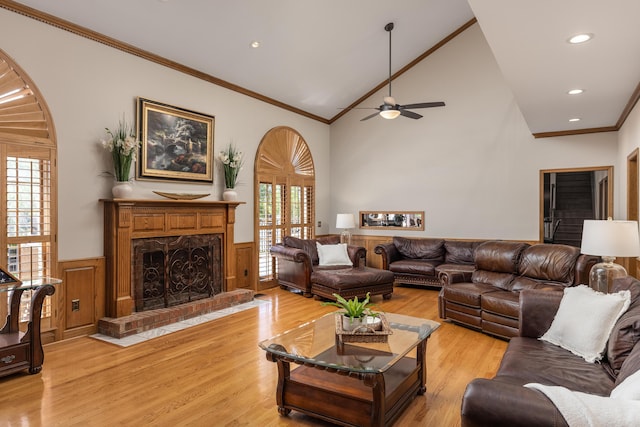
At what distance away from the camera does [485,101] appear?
7.15 m

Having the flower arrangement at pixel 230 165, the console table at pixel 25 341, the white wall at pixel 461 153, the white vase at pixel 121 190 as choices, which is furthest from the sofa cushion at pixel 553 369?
the white wall at pixel 461 153

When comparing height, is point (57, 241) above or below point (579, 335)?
above

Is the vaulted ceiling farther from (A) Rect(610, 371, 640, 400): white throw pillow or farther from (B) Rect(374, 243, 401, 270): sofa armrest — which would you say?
(B) Rect(374, 243, 401, 270): sofa armrest

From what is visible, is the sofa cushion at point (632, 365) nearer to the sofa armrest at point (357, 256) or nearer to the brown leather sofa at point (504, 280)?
the brown leather sofa at point (504, 280)

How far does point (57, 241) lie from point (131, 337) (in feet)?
4.23

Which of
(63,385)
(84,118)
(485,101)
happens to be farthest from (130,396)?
(485,101)

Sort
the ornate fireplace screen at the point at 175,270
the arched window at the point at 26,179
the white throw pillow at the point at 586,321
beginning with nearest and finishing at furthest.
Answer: the white throw pillow at the point at 586,321, the arched window at the point at 26,179, the ornate fireplace screen at the point at 175,270

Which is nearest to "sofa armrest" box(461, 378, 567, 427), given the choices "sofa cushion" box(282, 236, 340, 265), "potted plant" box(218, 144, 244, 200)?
"potted plant" box(218, 144, 244, 200)

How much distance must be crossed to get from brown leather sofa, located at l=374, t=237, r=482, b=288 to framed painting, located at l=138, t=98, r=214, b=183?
3.59m

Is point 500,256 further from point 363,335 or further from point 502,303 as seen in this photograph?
point 363,335

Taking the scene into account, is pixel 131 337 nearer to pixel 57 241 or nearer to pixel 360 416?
pixel 57 241

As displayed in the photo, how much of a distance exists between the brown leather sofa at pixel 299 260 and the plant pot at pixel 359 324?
3307 mm

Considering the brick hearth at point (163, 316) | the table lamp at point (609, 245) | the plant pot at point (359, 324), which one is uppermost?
the table lamp at point (609, 245)

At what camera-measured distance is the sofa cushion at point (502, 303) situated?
4176 mm
